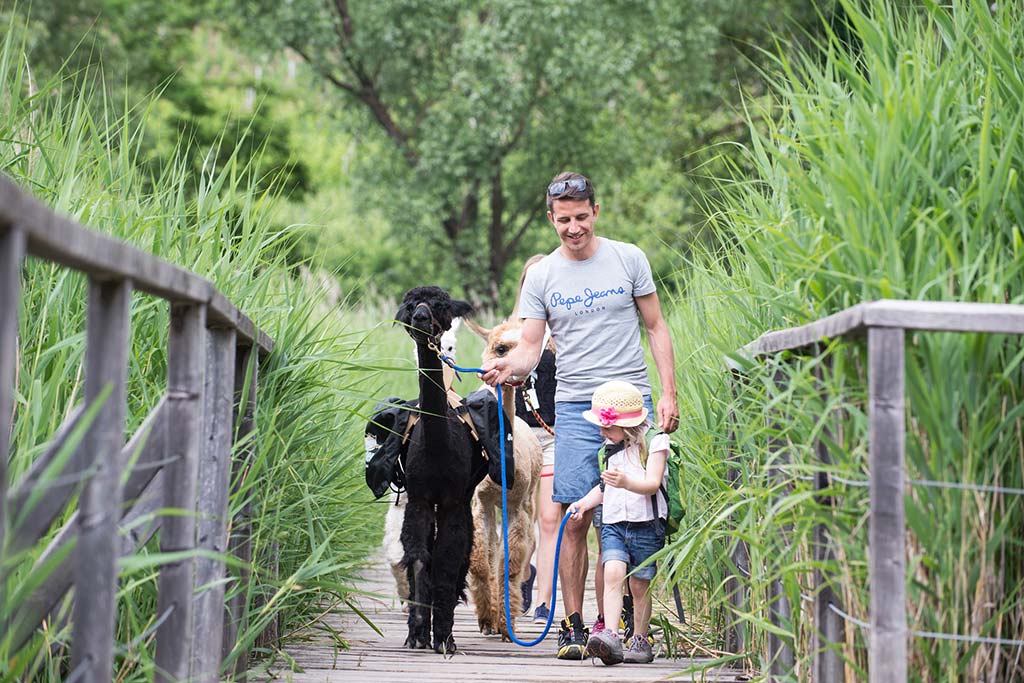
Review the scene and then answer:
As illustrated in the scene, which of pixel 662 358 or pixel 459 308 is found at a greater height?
pixel 459 308

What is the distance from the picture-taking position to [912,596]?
277 cm

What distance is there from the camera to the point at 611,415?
487 cm

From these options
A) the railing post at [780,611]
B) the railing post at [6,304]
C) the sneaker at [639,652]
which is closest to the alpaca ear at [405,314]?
the sneaker at [639,652]

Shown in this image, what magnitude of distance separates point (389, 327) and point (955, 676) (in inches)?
356

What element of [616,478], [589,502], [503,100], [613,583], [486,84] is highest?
[486,84]

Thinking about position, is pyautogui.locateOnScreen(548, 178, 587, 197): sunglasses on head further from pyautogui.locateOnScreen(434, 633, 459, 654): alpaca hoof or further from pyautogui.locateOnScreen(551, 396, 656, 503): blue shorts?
pyautogui.locateOnScreen(434, 633, 459, 654): alpaca hoof

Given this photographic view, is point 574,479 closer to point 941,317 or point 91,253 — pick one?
point 941,317

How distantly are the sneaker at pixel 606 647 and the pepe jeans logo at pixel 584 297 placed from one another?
139cm

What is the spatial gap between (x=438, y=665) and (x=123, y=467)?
8.20ft

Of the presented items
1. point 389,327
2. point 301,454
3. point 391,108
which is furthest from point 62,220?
point 391,108

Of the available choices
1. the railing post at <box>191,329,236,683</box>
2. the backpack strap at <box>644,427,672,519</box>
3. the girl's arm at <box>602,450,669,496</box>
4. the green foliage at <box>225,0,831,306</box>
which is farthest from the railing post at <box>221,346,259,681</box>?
the green foliage at <box>225,0,831,306</box>

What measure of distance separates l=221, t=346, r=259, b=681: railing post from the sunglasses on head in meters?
1.74

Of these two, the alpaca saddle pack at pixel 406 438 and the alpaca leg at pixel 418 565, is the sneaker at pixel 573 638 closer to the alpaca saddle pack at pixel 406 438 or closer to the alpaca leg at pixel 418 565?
the alpaca leg at pixel 418 565

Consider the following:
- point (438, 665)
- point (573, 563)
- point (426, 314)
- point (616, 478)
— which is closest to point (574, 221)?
point (426, 314)
